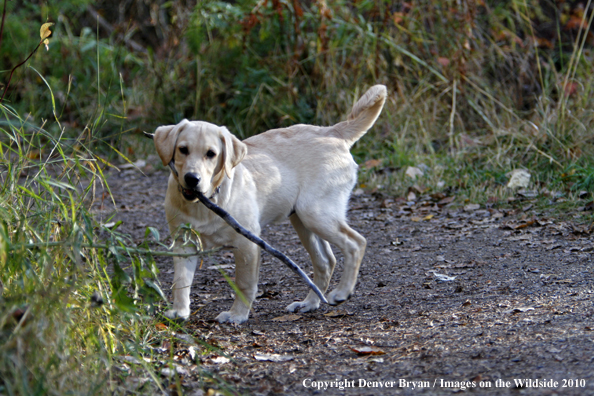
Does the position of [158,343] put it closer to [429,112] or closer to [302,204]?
[302,204]

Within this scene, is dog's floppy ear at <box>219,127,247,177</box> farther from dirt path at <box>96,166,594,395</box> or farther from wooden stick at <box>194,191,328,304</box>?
dirt path at <box>96,166,594,395</box>

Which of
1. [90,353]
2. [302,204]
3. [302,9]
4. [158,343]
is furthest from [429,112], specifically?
[90,353]

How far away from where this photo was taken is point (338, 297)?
3.65 meters

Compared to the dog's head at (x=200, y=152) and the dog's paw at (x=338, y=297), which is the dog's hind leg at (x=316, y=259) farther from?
the dog's head at (x=200, y=152)

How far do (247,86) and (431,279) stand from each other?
4.69 metres

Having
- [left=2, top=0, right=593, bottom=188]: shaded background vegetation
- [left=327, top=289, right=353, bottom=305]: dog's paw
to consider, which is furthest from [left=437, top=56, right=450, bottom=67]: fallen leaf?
[left=327, top=289, right=353, bottom=305]: dog's paw

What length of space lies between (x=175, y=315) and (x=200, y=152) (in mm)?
869

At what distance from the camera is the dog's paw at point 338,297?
12.0 feet

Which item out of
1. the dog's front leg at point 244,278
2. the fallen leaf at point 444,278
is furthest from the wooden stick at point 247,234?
the fallen leaf at point 444,278

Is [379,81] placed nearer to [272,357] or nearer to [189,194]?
[189,194]

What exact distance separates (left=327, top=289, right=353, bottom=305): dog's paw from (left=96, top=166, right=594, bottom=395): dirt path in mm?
46

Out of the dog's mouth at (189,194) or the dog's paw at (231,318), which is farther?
the dog's paw at (231,318)

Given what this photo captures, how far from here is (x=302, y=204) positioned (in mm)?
3842

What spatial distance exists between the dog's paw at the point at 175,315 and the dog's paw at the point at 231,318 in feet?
0.66
